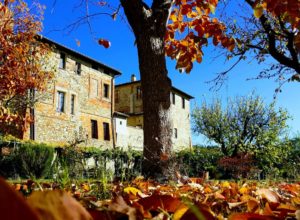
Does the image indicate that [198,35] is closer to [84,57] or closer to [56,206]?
[56,206]

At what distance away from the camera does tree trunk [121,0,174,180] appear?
4641mm

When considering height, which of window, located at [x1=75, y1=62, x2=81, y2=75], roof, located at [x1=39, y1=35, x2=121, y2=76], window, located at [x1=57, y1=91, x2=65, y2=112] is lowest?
window, located at [x1=57, y1=91, x2=65, y2=112]

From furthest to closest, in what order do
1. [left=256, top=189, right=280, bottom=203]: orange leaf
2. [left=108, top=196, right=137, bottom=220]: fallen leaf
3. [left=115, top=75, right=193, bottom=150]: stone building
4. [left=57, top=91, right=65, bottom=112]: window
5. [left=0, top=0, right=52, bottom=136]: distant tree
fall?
1. [left=115, top=75, right=193, bottom=150]: stone building
2. [left=57, top=91, right=65, bottom=112]: window
3. [left=0, top=0, right=52, bottom=136]: distant tree
4. [left=256, top=189, right=280, bottom=203]: orange leaf
5. [left=108, top=196, right=137, bottom=220]: fallen leaf

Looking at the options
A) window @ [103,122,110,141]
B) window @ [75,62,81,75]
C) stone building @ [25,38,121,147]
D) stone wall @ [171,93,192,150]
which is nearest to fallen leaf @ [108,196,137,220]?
stone building @ [25,38,121,147]

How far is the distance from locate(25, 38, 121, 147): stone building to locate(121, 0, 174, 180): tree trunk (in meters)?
17.8

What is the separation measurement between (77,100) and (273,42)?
19874 millimetres

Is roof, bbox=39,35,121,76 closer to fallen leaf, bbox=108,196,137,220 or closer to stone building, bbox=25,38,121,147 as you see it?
stone building, bbox=25,38,121,147

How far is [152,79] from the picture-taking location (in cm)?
466

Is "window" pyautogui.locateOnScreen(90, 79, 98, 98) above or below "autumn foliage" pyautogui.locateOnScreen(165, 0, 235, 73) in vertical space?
above

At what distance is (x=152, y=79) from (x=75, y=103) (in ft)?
→ 76.5

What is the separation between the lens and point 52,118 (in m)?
24.6

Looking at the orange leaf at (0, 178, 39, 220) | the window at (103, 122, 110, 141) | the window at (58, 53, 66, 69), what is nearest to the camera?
the orange leaf at (0, 178, 39, 220)

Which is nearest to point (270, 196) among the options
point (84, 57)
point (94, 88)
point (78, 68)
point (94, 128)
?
point (78, 68)

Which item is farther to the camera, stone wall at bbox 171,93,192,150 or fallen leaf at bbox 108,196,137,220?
stone wall at bbox 171,93,192,150
